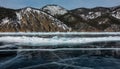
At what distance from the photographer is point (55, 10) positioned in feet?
52.3

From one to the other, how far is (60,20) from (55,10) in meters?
1.14

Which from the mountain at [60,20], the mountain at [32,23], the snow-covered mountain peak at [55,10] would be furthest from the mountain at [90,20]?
the mountain at [32,23]

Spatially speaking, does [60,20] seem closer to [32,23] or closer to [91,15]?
[32,23]

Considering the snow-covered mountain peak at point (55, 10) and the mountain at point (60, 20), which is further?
the snow-covered mountain peak at point (55, 10)

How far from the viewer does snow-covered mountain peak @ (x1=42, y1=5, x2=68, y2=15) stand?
15.6 m

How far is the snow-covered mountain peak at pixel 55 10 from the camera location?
15.6m

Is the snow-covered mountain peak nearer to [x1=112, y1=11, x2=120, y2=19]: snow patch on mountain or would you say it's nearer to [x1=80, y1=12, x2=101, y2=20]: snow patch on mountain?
[x1=80, y1=12, x2=101, y2=20]: snow patch on mountain

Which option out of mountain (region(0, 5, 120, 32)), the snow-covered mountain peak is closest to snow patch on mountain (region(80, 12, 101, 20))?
mountain (region(0, 5, 120, 32))

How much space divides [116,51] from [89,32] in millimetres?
5632

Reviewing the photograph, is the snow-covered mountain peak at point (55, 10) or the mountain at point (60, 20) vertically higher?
the snow-covered mountain peak at point (55, 10)

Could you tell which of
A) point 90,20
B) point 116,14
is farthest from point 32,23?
point 116,14

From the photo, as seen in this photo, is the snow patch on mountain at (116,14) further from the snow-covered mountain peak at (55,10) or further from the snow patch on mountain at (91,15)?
the snow-covered mountain peak at (55,10)

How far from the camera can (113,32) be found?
14711 millimetres

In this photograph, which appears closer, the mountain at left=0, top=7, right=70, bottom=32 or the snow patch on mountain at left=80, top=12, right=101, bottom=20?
the snow patch on mountain at left=80, top=12, right=101, bottom=20
